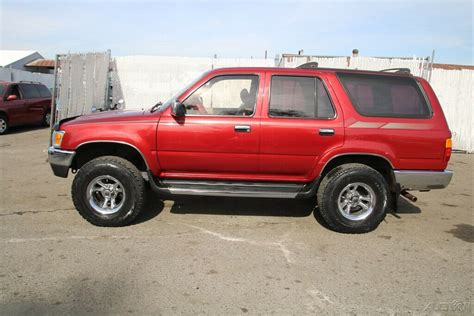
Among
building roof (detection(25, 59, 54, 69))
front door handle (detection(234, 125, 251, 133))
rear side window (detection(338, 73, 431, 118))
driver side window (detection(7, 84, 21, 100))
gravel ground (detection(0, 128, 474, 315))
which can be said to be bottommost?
gravel ground (detection(0, 128, 474, 315))

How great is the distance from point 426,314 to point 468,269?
45.1 inches

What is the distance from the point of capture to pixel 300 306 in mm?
A: 2967

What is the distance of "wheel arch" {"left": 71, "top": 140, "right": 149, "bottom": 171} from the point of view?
4508 mm

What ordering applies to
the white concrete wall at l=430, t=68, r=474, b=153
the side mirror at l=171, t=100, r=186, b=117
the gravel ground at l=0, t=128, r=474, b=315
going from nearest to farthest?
the gravel ground at l=0, t=128, r=474, b=315, the side mirror at l=171, t=100, r=186, b=117, the white concrete wall at l=430, t=68, r=474, b=153

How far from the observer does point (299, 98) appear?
447cm

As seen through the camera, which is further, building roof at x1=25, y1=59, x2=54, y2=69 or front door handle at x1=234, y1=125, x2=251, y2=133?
building roof at x1=25, y1=59, x2=54, y2=69

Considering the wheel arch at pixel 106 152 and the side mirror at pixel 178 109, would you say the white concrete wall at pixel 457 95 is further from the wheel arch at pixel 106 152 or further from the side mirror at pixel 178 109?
the wheel arch at pixel 106 152

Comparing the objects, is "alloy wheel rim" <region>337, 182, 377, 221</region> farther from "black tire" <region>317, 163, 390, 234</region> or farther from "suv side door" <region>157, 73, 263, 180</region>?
"suv side door" <region>157, 73, 263, 180</region>

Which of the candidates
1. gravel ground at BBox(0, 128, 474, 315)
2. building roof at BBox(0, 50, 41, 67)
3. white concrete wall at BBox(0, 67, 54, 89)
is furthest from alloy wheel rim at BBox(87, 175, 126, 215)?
building roof at BBox(0, 50, 41, 67)

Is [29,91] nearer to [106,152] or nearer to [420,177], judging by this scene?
[106,152]

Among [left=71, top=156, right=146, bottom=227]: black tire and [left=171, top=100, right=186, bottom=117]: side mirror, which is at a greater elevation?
[left=171, top=100, right=186, bottom=117]: side mirror

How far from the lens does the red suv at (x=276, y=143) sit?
4348mm

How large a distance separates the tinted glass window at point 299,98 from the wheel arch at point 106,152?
1738mm

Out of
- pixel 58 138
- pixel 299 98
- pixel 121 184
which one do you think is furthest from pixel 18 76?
pixel 299 98
